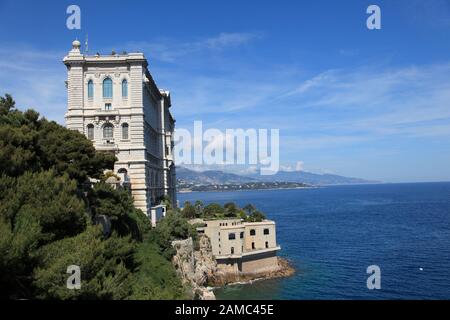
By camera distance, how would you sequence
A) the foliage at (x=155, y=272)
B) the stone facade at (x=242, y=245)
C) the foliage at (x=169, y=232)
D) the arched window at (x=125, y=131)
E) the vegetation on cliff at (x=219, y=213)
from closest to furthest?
the foliage at (x=155, y=272), the foliage at (x=169, y=232), the arched window at (x=125, y=131), the stone facade at (x=242, y=245), the vegetation on cliff at (x=219, y=213)

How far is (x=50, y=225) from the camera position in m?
18.1

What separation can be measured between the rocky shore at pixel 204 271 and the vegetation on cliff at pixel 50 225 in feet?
35.6

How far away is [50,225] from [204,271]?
3136cm

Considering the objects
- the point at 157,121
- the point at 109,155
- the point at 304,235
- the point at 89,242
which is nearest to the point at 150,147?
the point at 157,121

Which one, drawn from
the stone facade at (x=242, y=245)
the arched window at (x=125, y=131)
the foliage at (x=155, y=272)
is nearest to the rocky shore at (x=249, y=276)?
the stone facade at (x=242, y=245)

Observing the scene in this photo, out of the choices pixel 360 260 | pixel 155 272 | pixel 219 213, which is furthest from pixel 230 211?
pixel 155 272

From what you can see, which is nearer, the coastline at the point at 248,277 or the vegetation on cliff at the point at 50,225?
the vegetation on cliff at the point at 50,225

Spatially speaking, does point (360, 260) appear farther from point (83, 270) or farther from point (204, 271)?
point (83, 270)

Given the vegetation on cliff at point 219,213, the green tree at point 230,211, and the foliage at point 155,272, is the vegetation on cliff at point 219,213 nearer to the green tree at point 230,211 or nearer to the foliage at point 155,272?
the green tree at point 230,211

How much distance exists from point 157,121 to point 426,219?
226ft

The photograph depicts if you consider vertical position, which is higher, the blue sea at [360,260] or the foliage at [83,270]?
the foliage at [83,270]

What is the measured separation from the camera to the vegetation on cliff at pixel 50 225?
15.3 metres

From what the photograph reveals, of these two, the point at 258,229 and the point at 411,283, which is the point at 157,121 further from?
the point at 411,283

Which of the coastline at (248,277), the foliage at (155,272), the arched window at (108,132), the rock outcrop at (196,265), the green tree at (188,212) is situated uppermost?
the arched window at (108,132)
